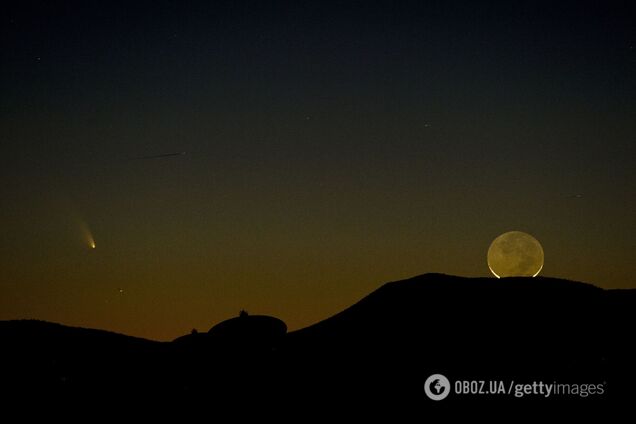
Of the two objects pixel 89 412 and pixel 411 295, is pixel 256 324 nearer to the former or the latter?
pixel 411 295

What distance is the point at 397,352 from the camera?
33.9 metres

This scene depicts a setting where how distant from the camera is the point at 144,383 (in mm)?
35594

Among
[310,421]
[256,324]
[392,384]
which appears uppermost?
[256,324]

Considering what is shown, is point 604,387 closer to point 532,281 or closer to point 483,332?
point 483,332

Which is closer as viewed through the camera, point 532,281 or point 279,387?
point 279,387

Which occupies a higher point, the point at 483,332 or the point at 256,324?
the point at 256,324

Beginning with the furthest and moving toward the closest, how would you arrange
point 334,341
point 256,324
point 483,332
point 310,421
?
point 256,324, point 334,341, point 483,332, point 310,421

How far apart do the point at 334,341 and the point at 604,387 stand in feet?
50.8

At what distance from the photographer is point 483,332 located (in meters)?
34.9

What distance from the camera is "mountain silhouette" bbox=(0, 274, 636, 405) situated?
102ft

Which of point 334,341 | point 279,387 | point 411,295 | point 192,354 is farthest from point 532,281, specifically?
point 192,354

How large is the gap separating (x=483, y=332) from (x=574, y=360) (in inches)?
202

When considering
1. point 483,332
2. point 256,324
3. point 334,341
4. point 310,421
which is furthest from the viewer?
point 256,324

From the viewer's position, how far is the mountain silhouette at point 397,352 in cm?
3114
